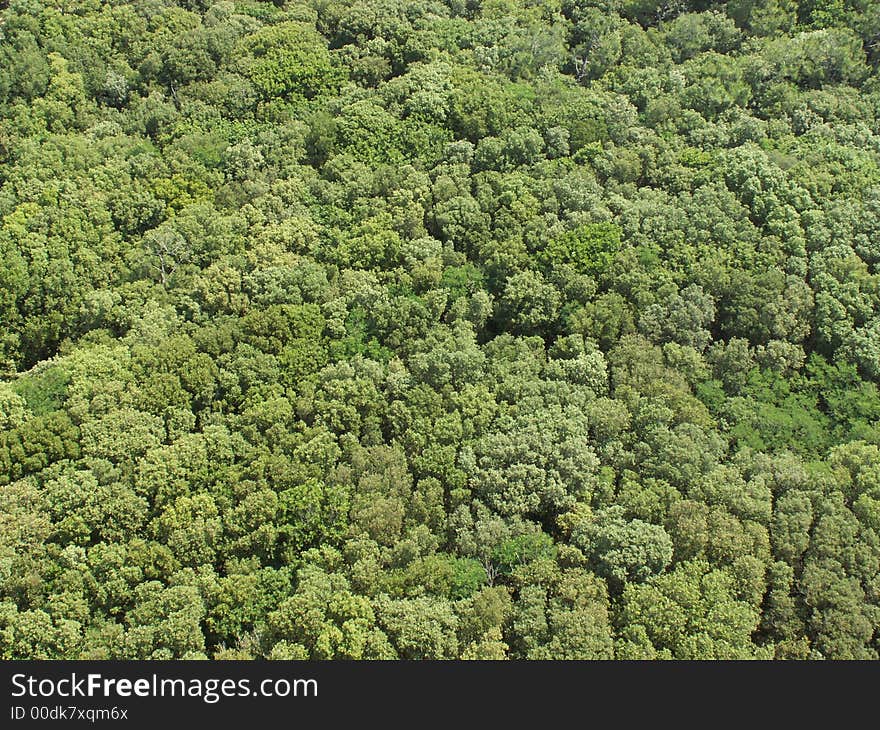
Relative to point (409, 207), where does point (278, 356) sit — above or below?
below

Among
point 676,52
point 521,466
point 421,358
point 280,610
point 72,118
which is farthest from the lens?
point 676,52

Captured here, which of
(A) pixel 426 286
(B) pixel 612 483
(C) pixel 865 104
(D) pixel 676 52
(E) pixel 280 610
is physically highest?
(D) pixel 676 52

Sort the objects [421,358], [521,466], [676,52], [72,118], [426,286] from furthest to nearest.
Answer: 1. [676,52]
2. [72,118]
3. [426,286]
4. [421,358]
5. [521,466]

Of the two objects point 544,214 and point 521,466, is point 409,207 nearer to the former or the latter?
point 544,214

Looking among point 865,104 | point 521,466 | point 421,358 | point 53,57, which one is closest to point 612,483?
point 521,466

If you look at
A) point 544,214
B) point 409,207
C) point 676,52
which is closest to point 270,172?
point 409,207

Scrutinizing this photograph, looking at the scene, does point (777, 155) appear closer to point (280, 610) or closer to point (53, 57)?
point (280, 610)

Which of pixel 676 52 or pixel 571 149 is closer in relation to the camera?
pixel 571 149
